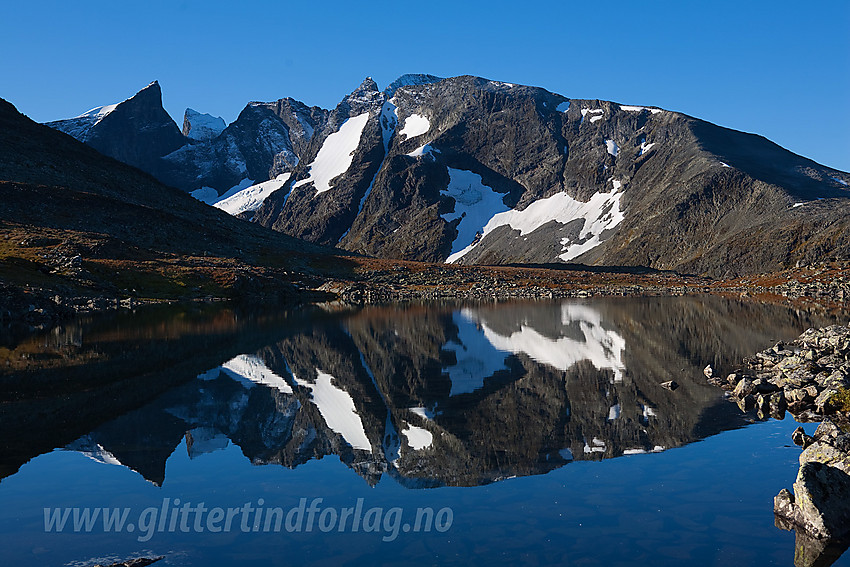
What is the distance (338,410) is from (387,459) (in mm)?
7640

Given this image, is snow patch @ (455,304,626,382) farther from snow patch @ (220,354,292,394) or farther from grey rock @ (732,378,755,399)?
snow patch @ (220,354,292,394)

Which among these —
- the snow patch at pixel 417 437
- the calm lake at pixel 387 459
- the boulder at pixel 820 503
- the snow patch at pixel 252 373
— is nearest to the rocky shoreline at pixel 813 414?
the boulder at pixel 820 503

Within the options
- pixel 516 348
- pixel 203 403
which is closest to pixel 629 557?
pixel 203 403

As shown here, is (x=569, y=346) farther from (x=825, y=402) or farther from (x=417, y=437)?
(x=417, y=437)

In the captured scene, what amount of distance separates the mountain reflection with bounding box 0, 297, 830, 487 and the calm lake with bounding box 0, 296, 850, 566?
0.14 metres

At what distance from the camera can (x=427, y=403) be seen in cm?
2848

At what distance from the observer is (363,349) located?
46.1 m

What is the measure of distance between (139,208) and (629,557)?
13279 cm

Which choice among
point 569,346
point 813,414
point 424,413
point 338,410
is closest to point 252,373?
point 338,410

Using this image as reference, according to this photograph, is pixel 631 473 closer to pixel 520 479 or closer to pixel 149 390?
pixel 520 479

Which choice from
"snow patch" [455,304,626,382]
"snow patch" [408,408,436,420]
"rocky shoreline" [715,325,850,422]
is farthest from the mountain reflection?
"rocky shoreline" [715,325,850,422]

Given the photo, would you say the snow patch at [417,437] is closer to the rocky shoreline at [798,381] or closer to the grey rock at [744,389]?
the rocky shoreline at [798,381]

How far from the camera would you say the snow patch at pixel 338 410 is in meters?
23.3

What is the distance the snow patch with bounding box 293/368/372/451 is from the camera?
→ 23.3 meters
